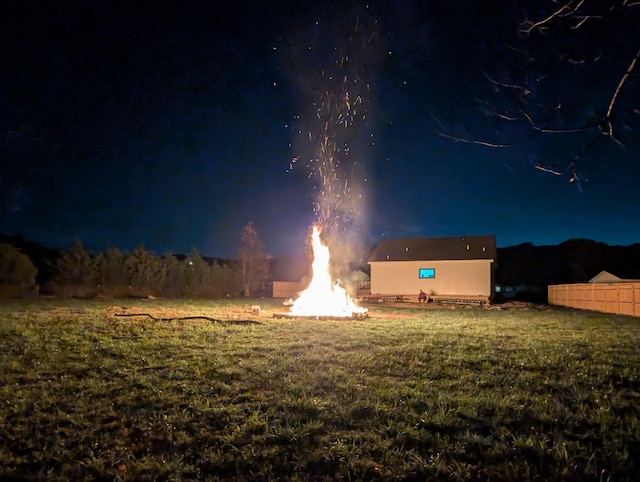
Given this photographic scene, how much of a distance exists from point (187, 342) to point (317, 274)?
10.4 m

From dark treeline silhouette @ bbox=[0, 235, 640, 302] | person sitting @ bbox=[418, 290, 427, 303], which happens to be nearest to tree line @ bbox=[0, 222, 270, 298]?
dark treeline silhouette @ bbox=[0, 235, 640, 302]

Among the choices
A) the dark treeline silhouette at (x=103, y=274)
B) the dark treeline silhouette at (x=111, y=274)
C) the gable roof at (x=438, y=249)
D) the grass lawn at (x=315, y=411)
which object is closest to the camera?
the grass lawn at (x=315, y=411)

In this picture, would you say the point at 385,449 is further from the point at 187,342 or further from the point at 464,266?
the point at 464,266

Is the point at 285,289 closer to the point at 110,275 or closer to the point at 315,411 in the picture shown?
the point at 110,275

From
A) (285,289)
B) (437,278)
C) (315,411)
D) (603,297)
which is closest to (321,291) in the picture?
(603,297)

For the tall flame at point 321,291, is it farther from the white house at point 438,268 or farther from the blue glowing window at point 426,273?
the blue glowing window at point 426,273

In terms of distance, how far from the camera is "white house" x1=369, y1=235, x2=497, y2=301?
3209 cm

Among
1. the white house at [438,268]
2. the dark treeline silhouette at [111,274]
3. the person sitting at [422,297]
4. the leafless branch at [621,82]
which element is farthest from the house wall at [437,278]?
the leafless branch at [621,82]

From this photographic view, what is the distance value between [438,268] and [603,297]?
10.9 meters

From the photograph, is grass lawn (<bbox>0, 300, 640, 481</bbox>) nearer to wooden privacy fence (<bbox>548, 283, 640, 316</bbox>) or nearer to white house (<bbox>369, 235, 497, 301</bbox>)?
wooden privacy fence (<bbox>548, 283, 640, 316</bbox>)

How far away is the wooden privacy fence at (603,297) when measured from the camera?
832 inches

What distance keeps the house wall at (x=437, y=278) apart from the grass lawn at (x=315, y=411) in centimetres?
2228

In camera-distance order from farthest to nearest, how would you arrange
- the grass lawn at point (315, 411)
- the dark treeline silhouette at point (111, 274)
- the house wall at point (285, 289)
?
the house wall at point (285, 289), the dark treeline silhouette at point (111, 274), the grass lawn at point (315, 411)

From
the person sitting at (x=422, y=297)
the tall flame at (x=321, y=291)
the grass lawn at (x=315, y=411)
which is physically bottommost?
the grass lawn at (x=315, y=411)
